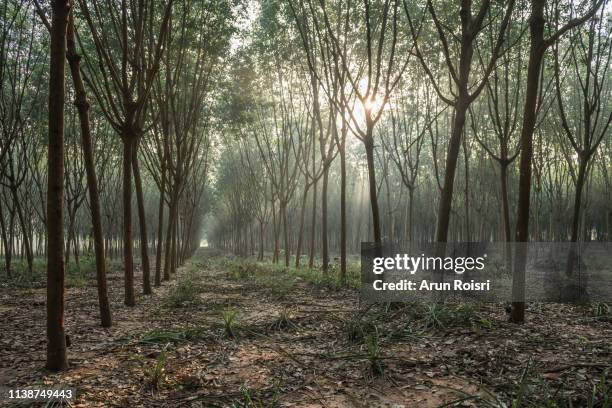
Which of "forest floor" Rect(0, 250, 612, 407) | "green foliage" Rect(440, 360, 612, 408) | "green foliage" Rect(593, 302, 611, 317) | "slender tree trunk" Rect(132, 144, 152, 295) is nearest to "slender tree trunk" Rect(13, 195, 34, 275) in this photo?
"slender tree trunk" Rect(132, 144, 152, 295)

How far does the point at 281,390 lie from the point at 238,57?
13.4 metres

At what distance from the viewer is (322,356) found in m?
4.77

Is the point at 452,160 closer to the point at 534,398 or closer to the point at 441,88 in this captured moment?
the point at 534,398

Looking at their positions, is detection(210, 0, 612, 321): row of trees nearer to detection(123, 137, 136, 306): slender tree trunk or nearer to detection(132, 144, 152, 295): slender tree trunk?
detection(123, 137, 136, 306): slender tree trunk

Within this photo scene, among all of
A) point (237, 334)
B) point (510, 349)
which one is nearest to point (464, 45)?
point (510, 349)

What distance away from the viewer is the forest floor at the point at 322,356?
364cm

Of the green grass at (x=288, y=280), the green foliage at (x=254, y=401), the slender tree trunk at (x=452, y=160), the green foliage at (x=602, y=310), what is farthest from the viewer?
the green grass at (x=288, y=280)

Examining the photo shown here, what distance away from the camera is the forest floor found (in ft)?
11.9

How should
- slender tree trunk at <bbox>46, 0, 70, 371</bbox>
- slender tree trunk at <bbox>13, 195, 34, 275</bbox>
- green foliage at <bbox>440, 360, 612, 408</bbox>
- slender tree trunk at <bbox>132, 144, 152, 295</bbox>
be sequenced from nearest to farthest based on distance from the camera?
green foliage at <bbox>440, 360, 612, 408</bbox>
slender tree trunk at <bbox>46, 0, 70, 371</bbox>
slender tree trunk at <bbox>132, 144, 152, 295</bbox>
slender tree trunk at <bbox>13, 195, 34, 275</bbox>

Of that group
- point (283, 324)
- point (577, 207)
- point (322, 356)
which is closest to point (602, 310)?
point (577, 207)

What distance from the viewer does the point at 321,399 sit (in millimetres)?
3676

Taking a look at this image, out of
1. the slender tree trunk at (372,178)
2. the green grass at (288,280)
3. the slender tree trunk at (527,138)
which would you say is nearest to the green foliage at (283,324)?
the green grass at (288,280)

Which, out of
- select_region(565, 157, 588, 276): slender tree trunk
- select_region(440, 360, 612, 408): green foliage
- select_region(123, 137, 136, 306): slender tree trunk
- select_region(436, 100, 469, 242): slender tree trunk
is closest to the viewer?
select_region(440, 360, 612, 408): green foliage

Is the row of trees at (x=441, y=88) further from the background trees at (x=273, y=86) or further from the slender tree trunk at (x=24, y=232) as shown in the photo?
the slender tree trunk at (x=24, y=232)
